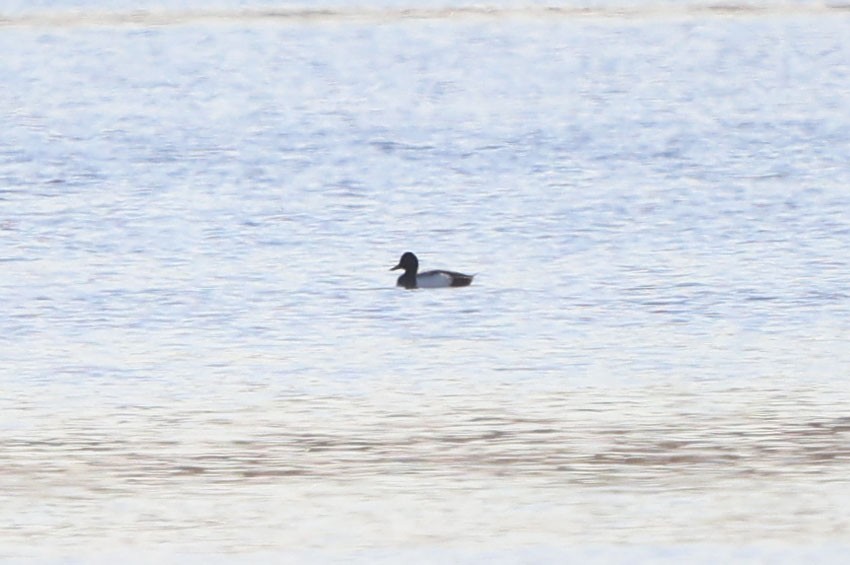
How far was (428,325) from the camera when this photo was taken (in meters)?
8.87

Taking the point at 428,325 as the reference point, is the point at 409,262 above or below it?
above

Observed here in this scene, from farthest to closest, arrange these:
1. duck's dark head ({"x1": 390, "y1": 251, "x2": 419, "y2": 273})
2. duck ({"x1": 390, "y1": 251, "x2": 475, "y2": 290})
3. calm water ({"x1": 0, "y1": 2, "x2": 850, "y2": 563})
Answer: duck's dark head ({"x1": 390, "y1": 251, "x2": 419, "y2": 273}), duck ({"x1": 390, "y1": 251, "x2": 475, "y2": 290}), calm water ({"x1": 0, "y1": 2, "x2": 850, "y2": 563})

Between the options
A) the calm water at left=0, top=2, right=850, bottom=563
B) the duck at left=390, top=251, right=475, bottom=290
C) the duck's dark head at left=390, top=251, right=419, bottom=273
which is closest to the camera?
the calm water at left=0, top=2, right=850, bottom=563

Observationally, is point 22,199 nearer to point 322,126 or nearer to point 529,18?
point 322,126

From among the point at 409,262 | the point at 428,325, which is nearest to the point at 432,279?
the point at 409,262

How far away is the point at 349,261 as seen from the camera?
10664 millimetres

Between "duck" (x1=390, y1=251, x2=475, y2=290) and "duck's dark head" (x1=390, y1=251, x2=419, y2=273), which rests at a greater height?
"duck's dark head" (x1=390, y1=251, x2=419, y2=273)

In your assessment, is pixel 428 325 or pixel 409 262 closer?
pixel 428 325

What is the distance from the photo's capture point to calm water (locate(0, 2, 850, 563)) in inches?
215

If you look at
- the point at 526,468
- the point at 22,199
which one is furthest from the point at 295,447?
the point at 22,199

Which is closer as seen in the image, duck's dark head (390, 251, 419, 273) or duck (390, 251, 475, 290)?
duck (390, 251, 475, 290)

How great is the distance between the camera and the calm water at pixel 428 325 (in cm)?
547

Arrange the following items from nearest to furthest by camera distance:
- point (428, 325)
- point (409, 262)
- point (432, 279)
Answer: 1. point (428, 325)
2. point (432, 279)
3. point (409, 262)

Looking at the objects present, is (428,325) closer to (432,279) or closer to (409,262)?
(432,279)
